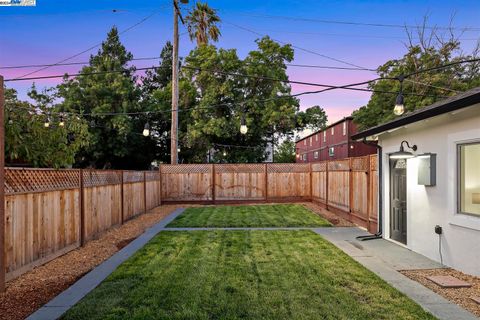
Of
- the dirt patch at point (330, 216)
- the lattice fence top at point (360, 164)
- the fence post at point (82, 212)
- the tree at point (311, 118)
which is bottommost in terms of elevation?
the dirt patch at point (330, 216)

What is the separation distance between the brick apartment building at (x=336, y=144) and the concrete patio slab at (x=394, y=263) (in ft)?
36.5

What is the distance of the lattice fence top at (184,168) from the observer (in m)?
16.2

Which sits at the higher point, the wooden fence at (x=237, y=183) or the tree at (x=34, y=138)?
the tree at (x=34, y=138)

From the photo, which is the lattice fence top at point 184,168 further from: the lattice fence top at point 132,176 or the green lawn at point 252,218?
the lattice fence top at point 132,176

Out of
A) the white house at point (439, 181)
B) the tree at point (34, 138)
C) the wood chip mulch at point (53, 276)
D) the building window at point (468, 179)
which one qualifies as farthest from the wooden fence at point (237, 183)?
the tree at point (34, 138)

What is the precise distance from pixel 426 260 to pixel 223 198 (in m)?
10.9

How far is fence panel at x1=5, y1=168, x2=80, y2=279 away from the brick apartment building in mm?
15074

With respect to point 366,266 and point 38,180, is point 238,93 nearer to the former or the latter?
point 38,180

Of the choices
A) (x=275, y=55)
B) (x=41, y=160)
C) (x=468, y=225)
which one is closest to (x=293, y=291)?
(x=468, y=225)

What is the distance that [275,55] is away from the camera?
77.8ft

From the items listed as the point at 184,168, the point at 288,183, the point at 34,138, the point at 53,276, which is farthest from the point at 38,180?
the point at 288,183

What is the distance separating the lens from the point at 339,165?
39.4 feet

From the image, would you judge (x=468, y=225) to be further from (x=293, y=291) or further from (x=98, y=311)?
(x=98, y=311)

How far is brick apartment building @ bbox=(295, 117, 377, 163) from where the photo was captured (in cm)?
2467
